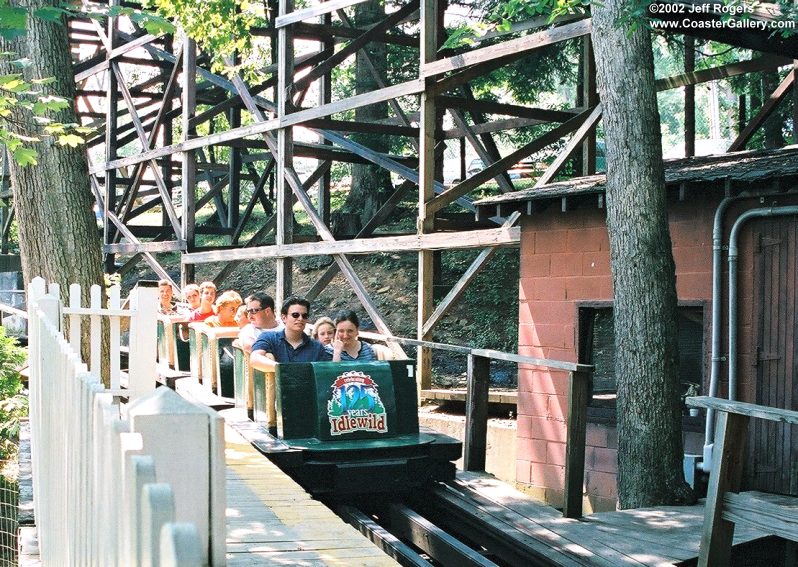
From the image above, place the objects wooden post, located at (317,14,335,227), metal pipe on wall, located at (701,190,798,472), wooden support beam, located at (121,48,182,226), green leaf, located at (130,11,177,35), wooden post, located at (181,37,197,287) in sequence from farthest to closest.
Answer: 1. wooden support beam, located at (121,48,182,226)
2. wooden post, located at (181,37,197,287)
3. wooden post, located at (317,14,335,227)
4. metal pipe on wall, located at (701,190,798,472)
5. green leaf, located at (130,11,177,35)

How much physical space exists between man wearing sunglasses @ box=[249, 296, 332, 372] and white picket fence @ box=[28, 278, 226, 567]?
4290mm

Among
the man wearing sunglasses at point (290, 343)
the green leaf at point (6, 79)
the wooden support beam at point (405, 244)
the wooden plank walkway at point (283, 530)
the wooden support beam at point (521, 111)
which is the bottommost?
the wooden plank walkway at point (283, 530)

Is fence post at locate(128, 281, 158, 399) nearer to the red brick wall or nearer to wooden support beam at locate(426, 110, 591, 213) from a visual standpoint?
the red brick wall

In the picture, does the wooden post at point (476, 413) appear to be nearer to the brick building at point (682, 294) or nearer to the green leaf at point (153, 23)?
the brick building at point (682, 294)

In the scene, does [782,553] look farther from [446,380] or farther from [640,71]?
[446,380]

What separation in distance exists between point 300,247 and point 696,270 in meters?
6.21

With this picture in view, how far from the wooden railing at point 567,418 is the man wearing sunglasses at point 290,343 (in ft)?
3.83

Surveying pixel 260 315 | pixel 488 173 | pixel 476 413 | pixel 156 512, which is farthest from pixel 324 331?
pixel 156 512

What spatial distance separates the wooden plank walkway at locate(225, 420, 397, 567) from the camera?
16.4 ft

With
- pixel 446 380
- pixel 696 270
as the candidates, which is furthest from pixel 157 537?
pixel 446 380

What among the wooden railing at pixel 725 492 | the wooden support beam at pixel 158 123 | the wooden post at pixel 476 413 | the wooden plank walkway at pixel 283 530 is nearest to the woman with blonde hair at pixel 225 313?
the wooden post at pixel 476 413

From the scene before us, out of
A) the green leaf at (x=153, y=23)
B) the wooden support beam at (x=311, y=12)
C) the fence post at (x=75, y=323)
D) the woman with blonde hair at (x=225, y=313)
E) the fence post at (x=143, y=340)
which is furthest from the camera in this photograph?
the wooden support beam at (x=311, y=12)

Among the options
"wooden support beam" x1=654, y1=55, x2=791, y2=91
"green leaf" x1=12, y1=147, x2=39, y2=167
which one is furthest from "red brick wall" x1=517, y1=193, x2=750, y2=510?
"green leaf" x1=12, y1=147, x2=39, y2=167

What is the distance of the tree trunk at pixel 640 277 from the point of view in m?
7.98
